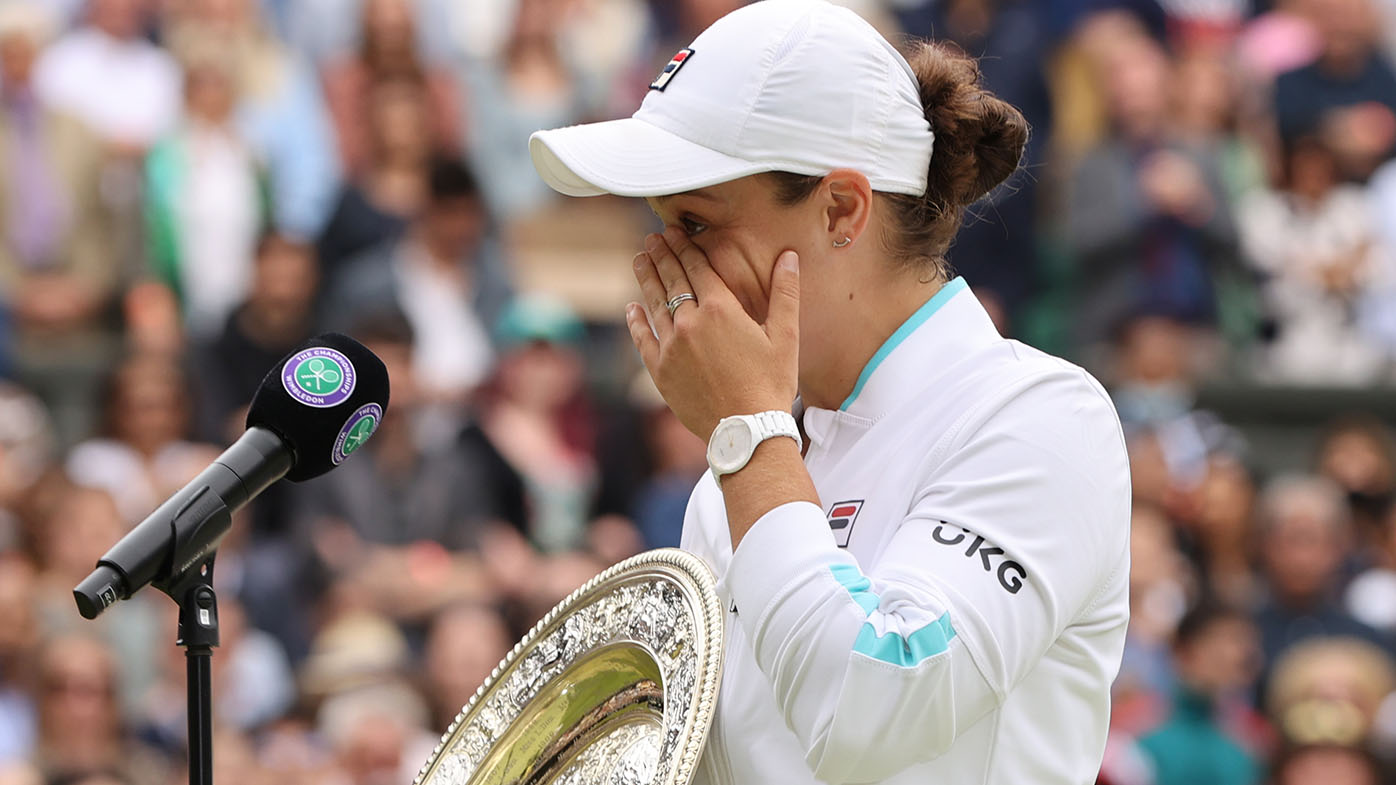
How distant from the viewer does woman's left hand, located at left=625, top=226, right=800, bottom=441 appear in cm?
220

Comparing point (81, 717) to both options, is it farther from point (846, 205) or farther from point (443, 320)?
point (846, 205)

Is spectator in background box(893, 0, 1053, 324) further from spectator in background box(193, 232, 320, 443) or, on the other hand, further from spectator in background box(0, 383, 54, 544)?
spectator in background box(0, 383, 54, 544)

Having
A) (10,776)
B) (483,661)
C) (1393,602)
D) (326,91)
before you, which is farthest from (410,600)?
(1393,602)

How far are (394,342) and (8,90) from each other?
6.30 ft

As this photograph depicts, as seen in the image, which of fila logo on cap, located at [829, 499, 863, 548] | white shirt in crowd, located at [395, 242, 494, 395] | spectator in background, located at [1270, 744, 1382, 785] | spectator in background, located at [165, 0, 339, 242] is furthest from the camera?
spectator in background, located at [165, 0, 339, 242]

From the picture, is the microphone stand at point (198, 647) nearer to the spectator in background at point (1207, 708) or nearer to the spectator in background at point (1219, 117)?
the spectator in background at point (1207, 708)

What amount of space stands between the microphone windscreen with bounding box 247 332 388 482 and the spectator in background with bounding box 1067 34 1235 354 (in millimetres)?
6378

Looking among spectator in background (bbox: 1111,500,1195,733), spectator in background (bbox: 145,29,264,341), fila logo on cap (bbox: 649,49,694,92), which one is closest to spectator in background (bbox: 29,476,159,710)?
spectator in background (bbox: 145,29,264,341)

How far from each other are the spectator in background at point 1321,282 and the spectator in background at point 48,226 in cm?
466

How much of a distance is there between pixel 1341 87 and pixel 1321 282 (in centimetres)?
117

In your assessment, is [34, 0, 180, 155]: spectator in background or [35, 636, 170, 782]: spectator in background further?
[34, 0, 180, 155]: spectator in background

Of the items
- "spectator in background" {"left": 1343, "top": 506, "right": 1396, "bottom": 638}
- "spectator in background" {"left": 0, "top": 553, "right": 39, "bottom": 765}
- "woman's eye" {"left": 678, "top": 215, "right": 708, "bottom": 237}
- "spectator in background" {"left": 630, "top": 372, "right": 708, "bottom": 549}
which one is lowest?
"spectator in background" {"left": 1343, "top": 506, "right": 1396, "bottom": 638}

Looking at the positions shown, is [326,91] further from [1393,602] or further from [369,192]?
[1393,602]

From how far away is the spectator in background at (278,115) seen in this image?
26.5 ft
